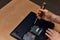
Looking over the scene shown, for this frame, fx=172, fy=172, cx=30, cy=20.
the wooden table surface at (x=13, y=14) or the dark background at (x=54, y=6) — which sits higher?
the dark background at (x=54, y=6)

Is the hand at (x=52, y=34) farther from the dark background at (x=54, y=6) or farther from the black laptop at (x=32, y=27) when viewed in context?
the dark background at (x=54, y=6)

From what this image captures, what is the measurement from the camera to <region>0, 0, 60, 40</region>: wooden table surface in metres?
1.08

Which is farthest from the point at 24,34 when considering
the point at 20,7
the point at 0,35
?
the point at 20,7

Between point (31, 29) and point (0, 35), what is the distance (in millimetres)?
196

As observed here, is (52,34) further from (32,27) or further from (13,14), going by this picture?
(13,14)

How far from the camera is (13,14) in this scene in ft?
3.89

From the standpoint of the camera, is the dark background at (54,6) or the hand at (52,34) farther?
the dark background at (54,6)

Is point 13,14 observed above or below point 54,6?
below

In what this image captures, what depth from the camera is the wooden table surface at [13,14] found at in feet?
3.55

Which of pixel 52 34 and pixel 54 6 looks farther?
pixel 54 6

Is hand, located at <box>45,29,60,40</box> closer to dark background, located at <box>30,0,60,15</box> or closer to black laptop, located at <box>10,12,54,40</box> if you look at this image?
black laptop, located at <box>10,12,54,40</box>

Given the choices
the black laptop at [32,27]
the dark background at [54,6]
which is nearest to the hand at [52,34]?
the black laptop at [32,27]

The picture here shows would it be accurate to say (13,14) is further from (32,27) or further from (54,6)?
(54,6)

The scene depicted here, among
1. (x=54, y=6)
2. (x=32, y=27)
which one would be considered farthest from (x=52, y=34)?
(x=54, y=6)
